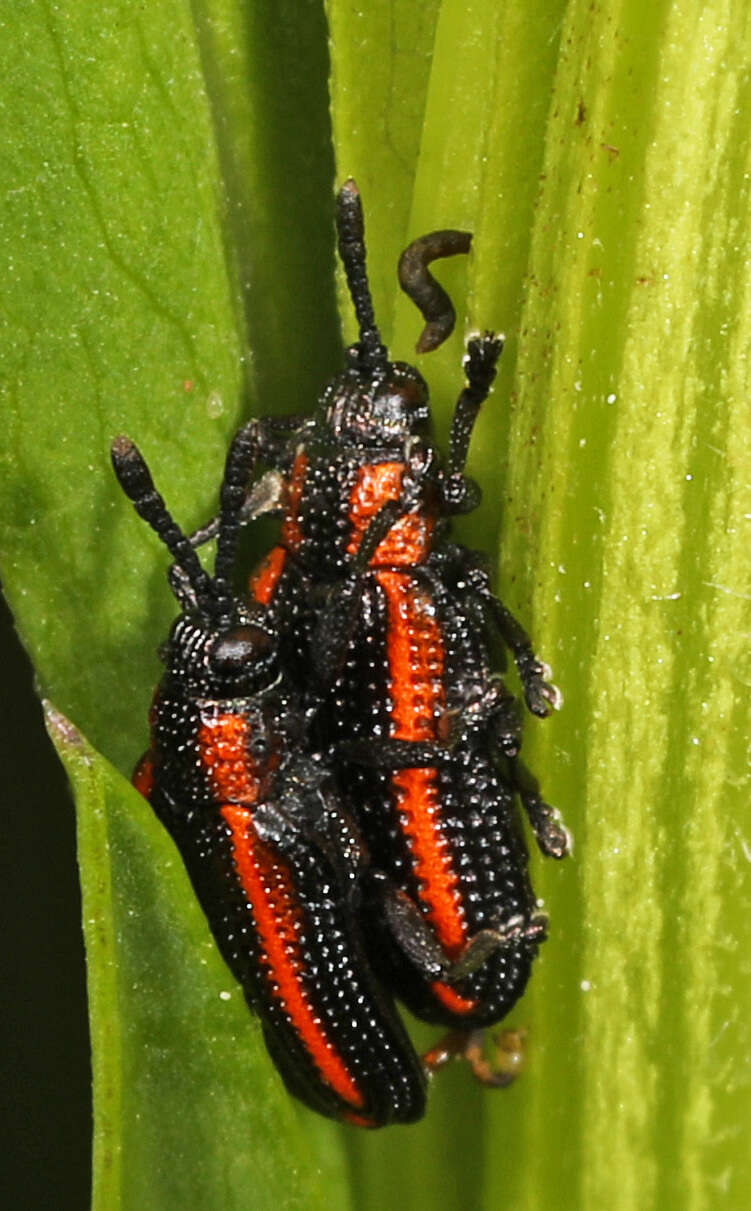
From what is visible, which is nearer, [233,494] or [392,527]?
[233,494]

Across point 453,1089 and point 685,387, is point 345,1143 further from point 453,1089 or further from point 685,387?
point 685,387

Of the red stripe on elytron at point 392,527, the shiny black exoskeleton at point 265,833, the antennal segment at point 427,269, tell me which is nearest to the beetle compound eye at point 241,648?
the shiny black exoskeleton at point 265,833

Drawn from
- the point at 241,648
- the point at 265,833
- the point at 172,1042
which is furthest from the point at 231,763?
the point at 172,1042

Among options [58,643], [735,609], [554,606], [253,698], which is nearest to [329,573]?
[253,698]

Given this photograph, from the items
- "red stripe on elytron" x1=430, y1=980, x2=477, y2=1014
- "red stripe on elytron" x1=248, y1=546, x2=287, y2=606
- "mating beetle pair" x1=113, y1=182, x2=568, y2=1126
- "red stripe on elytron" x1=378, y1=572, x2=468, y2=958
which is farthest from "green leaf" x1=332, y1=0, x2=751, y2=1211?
"red stripe on elytron" x1=248, y1=546, x2=287, y2=606

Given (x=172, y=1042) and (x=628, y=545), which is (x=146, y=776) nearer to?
(x=172, y=1042)

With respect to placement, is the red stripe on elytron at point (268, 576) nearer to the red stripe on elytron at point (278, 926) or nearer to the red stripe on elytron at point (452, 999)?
the red stripe on elytron at point (278, 926)
